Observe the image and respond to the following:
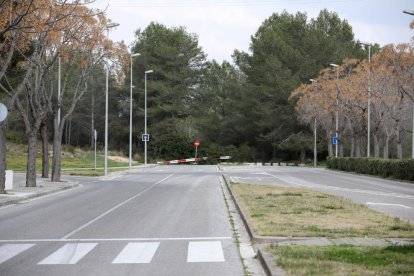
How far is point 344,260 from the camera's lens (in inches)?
371

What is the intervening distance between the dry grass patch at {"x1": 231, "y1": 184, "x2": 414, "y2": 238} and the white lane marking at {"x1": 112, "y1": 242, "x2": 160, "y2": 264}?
2.28 meters

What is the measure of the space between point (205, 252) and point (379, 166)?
35.2 meters

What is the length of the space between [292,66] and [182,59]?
1577 cm

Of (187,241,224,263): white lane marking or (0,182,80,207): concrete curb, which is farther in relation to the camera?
(0,182,80,207): concrete curb

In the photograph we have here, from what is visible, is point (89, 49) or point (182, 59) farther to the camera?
point (182, 59)

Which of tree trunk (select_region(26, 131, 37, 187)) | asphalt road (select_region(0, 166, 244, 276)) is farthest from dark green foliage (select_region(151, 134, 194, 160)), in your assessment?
asphalt road (select_region(0, 166, 244, 276))

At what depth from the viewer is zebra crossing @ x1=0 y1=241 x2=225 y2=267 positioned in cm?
1039

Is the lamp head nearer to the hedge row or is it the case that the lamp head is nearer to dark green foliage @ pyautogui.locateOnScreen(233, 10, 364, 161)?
the hedge row

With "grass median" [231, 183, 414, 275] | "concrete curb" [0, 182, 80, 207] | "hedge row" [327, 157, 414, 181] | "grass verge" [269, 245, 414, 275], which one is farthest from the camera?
"hedge row" [327, 157, 414, 181]

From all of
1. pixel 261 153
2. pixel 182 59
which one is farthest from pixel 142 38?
pixel 261 153

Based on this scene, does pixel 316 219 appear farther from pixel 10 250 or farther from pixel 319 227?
pixel 10 250

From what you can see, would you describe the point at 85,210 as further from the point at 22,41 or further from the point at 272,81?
the point at 272,81

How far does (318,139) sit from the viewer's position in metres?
80.1

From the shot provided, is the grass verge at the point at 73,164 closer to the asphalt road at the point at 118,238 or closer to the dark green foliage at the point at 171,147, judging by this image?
the dark green foliage at the point at 171,147
